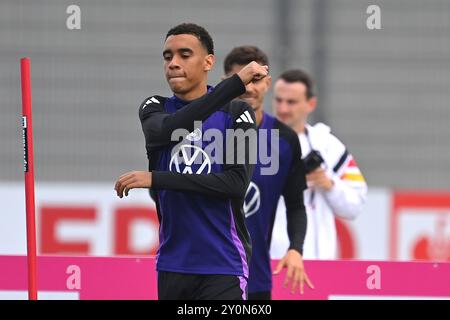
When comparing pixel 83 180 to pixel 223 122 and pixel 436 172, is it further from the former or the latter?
pixel 223 122

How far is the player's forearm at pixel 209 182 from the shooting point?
14.5 ft

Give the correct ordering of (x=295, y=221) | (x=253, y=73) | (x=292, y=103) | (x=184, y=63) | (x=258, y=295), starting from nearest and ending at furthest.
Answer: (x=253, y=73)
(x=184, y=63)
(x=295, y=221)
(x=258, y=295)
(x=292, y=103)

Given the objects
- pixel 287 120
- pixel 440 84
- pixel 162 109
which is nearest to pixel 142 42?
pixel 440 84

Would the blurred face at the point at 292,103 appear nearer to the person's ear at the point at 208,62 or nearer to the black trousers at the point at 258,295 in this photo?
the black trousers at the point at 258,295

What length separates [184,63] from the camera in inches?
181

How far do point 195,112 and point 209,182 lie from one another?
277 mm

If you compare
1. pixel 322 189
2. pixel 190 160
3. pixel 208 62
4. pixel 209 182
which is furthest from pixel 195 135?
pixel 322 189

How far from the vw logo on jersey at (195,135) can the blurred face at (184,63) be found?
0.18 metres

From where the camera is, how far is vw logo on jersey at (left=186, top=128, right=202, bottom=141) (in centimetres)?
454

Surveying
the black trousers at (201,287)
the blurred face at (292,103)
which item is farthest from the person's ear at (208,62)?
the blurred face at (292,103)

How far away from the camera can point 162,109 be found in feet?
15.4

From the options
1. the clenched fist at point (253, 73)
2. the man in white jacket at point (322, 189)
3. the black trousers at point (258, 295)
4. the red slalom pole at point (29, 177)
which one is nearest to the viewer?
the clenched fist at point (253, 73)

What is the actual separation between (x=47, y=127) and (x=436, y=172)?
4242 mm

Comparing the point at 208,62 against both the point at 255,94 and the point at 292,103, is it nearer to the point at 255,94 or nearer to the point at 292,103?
the point at 255,94
